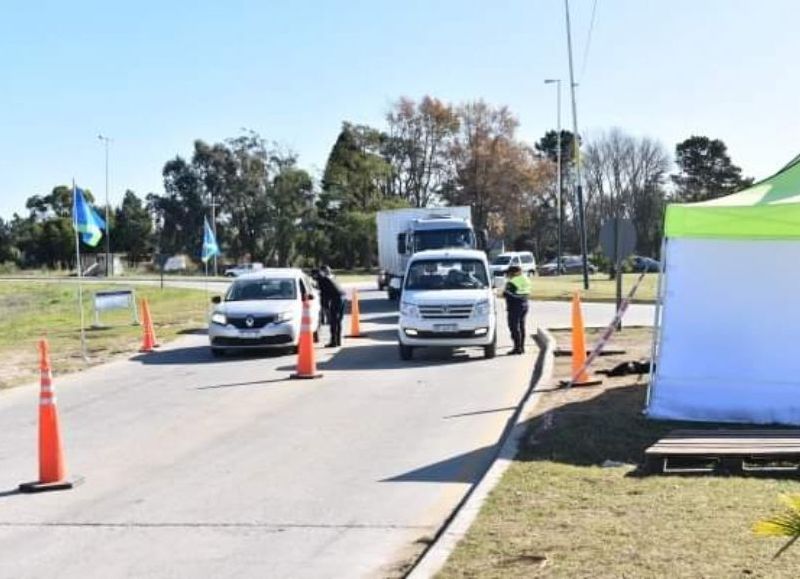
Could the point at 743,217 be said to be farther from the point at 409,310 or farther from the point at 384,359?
the point at 384,359

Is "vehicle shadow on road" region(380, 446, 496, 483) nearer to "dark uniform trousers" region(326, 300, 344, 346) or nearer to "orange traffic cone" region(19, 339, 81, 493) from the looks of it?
"orange traffic cone" region(19, 339, 81, 493)

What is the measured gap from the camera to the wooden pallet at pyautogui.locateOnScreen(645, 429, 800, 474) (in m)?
8.38

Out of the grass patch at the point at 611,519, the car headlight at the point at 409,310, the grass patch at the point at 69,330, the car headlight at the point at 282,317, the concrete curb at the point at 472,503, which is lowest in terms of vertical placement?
the grass patch at the point at 69,330

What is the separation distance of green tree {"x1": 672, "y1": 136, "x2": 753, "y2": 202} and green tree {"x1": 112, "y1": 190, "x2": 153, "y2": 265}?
193 feet

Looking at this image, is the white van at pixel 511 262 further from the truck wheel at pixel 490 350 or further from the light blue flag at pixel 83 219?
the truck wheel at pixel 490 350

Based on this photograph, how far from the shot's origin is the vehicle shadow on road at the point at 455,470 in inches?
346

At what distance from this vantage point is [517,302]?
60.8ft

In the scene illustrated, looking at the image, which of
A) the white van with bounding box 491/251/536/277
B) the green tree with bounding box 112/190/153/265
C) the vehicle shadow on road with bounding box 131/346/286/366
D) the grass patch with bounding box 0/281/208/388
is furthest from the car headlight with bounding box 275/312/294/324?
the green tree with bounding box 112/190/153/265

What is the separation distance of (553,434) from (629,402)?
7.54 feet

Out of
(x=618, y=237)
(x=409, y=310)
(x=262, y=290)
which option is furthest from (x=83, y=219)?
(x=618, y=237)

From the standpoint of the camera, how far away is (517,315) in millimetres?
18703

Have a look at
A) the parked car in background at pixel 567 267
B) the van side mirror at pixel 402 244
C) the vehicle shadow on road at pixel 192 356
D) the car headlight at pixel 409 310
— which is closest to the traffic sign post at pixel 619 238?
the car headlight at pixel 409 310

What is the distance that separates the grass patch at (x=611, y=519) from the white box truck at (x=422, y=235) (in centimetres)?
1676

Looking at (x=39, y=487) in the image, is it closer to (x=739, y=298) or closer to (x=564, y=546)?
(x=564, y=546)
